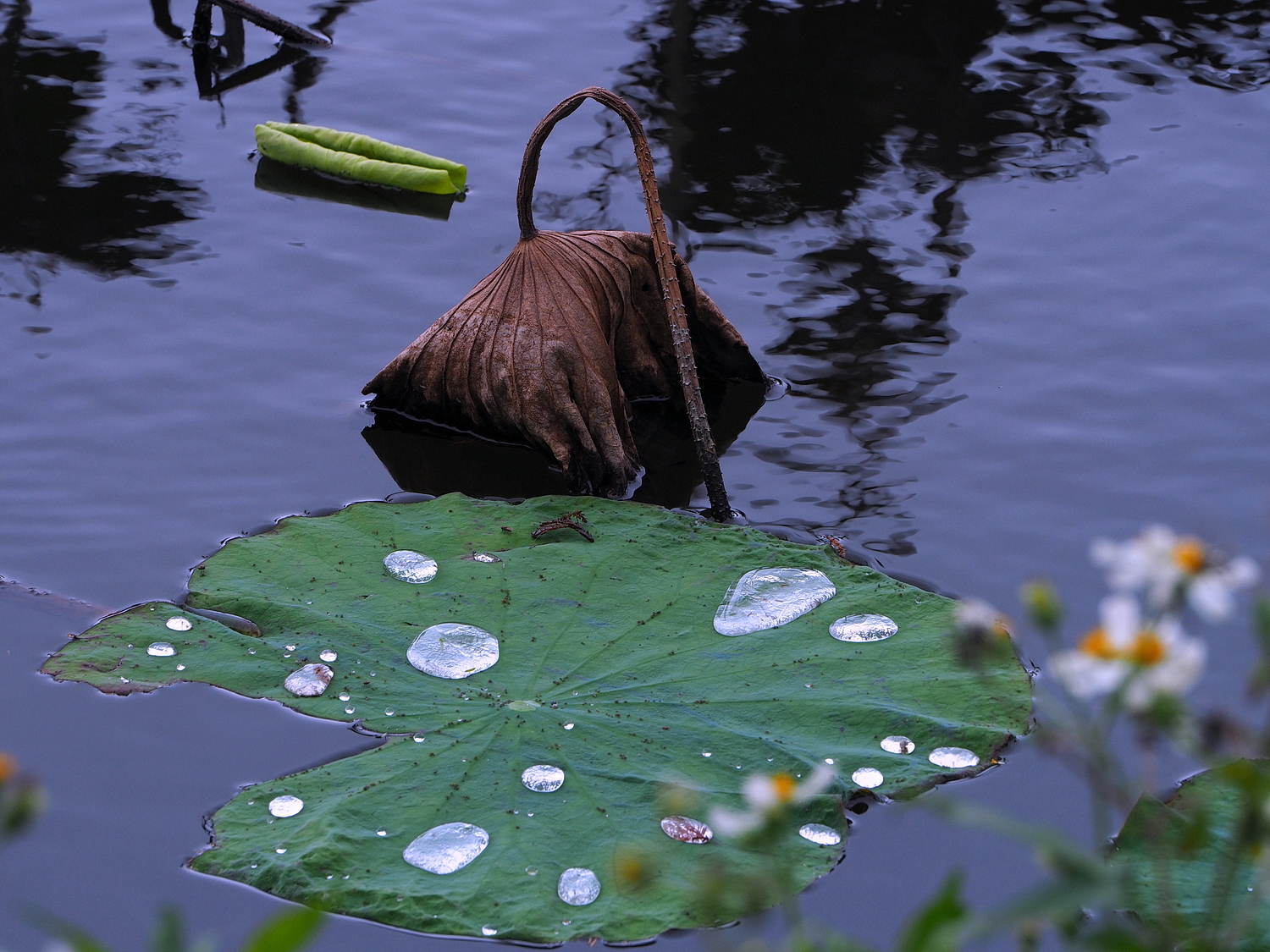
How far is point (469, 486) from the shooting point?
114 inches

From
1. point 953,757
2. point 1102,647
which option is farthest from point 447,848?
point 1102,647

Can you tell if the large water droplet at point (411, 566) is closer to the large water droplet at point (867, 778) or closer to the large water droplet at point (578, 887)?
the large water droplet at point (578, 887)

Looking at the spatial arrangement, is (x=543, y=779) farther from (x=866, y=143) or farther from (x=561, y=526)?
(x=866, y=143)

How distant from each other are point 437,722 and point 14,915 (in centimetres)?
65

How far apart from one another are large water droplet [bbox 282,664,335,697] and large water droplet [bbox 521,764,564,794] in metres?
0.41

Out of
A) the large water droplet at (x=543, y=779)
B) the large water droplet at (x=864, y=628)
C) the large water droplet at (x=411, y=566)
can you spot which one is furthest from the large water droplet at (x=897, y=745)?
the large water droplet at (x=411, y=566)

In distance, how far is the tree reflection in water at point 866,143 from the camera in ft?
10.4

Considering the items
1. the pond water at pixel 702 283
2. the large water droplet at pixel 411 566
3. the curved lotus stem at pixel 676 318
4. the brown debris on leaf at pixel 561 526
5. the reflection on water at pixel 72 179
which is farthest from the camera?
the reflection on water at pixel 72 179

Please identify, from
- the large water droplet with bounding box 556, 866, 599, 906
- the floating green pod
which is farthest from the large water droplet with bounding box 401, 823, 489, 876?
the floating green pod

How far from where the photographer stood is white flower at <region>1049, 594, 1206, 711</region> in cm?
77

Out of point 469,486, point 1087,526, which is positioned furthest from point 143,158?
point 1087,526

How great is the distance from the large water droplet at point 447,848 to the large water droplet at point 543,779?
11 cm

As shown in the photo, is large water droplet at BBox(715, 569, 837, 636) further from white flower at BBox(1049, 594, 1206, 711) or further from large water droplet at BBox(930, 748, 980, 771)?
white flower at BBox(1049, 594, 1206, 711)

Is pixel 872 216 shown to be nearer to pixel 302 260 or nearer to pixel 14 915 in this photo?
pixel 302 260
